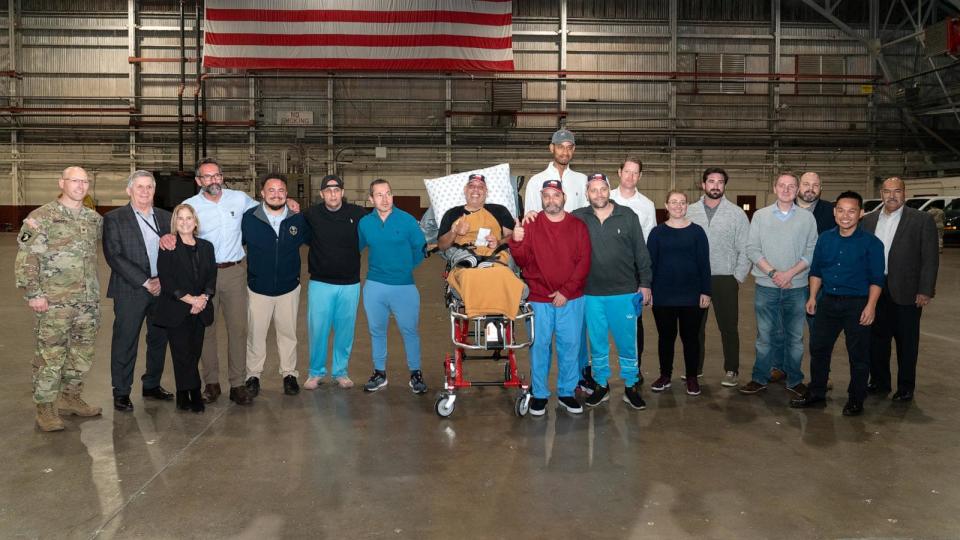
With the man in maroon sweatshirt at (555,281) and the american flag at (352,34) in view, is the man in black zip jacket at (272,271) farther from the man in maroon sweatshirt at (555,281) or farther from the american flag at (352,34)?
the american flag at (352,34)

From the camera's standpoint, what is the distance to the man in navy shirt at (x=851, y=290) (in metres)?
5.16

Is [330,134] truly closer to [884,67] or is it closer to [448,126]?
[448,126]

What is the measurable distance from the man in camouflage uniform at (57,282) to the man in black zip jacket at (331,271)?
154cm

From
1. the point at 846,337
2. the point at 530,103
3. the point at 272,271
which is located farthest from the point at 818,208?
the point at 530,103

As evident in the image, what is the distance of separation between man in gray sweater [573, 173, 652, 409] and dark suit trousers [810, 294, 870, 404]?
1.26 meters

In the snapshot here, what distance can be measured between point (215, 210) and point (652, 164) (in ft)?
70.7

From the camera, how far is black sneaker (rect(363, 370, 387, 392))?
581 centimetres

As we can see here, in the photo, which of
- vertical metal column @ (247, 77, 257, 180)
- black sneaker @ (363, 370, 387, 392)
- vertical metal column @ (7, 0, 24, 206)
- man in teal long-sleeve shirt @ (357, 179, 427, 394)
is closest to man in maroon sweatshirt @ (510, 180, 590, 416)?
man in teal long-sleeve shirt @ (357, 179, 427, 394)

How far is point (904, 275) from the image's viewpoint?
5.45 m

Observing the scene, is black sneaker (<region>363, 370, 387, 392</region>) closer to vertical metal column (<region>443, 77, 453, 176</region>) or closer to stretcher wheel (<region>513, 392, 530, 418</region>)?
stretcher wheel (<region>513, 392, 530, 418</region>)

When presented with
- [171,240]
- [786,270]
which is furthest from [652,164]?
[171,240]

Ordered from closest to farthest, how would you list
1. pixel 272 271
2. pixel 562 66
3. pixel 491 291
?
pixel 491 291, pixel 272 271, pixel 562 66

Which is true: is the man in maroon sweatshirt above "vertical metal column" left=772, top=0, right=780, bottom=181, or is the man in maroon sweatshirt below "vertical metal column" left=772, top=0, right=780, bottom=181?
below

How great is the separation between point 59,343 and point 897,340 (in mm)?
5916
